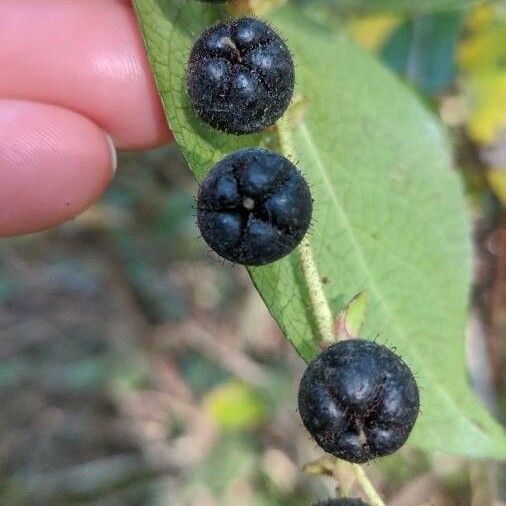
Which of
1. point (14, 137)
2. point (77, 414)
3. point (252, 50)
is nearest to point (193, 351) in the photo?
point (77, 414)

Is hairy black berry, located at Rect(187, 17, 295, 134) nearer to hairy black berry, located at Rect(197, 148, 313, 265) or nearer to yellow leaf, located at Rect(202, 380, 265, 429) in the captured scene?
hairy black berry, located at Rect(197, 148, 313, 265)

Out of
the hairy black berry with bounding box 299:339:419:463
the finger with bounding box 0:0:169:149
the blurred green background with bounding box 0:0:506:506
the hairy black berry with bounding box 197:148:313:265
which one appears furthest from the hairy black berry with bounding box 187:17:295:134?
the blurred green background with bounding box 0:0:506:506

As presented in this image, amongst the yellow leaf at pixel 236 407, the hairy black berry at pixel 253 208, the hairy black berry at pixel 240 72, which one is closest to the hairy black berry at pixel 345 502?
the hairy black berry at pixel 253 208

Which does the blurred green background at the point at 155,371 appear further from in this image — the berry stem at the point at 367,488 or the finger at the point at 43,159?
the berry stem at the point at 367,488

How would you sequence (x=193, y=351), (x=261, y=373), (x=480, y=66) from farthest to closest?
(x=193, y=351) < (x=261, y=373) < (x=480, y=66)

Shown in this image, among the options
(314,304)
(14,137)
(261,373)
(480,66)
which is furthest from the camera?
(261,373)

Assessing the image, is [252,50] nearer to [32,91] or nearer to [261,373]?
[32,91]

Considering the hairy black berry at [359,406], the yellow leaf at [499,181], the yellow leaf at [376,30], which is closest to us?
the hairy black berry at [359,406]
